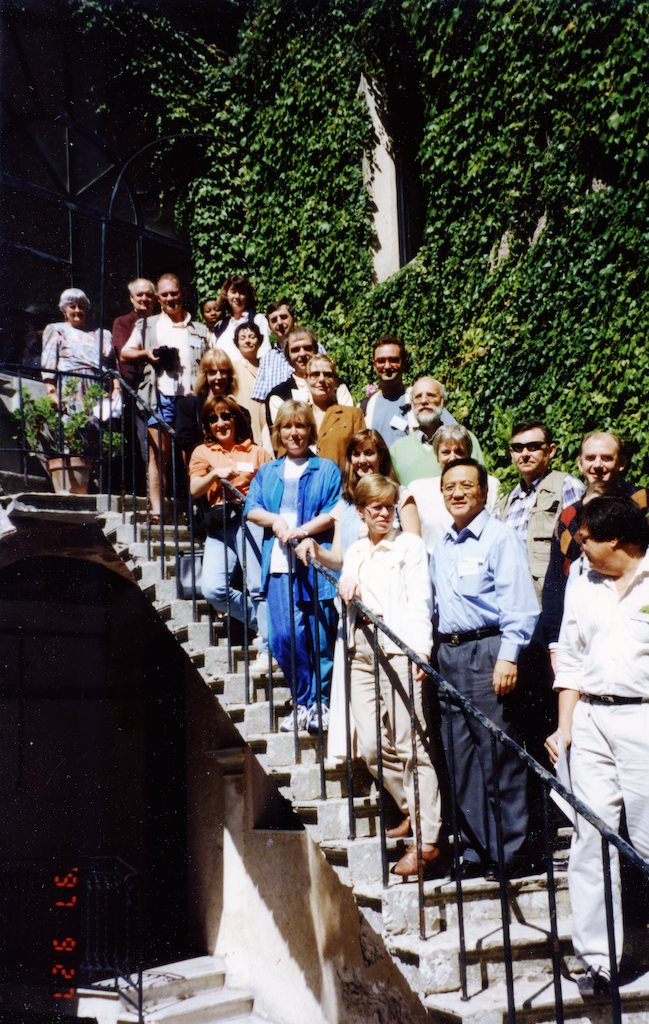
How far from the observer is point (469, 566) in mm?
4570

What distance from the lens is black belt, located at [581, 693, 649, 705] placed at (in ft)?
12.7

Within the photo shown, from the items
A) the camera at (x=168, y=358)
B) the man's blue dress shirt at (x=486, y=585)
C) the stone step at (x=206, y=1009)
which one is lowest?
the stone step at (x=206, y=1009)

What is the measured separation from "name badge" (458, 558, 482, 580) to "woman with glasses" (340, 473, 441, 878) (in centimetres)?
15

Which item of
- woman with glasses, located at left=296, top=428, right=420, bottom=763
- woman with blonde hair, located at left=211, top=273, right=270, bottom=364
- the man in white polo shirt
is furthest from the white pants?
woman with blonde hair, located at left=211, top=273, right=270, bottom=364

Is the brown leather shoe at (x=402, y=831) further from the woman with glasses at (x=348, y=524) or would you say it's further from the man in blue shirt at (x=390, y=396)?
the man in blue shirt at (x=390, y=396)

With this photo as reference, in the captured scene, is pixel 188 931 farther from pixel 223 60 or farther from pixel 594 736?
pixel 223 60

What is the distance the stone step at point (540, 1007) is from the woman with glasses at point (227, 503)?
7.48ft

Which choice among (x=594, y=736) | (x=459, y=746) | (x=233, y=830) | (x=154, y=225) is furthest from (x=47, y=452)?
(x=154, y=225)

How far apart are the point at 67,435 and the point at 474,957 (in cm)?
477

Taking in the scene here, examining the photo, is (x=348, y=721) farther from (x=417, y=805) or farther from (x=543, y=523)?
(x=543, y=523)

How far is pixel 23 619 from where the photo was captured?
33.9ft

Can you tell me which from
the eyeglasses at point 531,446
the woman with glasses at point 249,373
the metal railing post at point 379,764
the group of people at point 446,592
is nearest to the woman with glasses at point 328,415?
the group of people at point 446,592

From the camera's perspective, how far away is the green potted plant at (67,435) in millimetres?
7430

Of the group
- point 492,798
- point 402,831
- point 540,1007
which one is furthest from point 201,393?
point 540,1007
